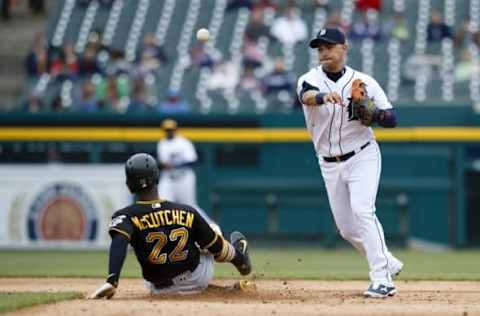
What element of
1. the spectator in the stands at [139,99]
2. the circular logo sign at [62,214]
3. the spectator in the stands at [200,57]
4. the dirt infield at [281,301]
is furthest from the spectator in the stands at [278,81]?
the dirt infield at [281,301]

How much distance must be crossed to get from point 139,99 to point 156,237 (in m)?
10.0

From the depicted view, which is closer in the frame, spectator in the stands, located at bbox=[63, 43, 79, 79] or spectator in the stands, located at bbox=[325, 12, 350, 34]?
spectator in the stands, located at bbox=[325, 12, 350, 34]

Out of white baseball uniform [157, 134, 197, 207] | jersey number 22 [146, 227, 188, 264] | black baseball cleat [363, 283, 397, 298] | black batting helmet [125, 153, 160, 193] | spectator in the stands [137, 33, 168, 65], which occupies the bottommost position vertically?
white baseball uniform [157, 134, 197, 207]

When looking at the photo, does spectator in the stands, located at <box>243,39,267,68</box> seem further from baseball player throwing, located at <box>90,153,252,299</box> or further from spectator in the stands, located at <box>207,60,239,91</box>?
baseball player throwing, located at <box>90,153,252,299</box>

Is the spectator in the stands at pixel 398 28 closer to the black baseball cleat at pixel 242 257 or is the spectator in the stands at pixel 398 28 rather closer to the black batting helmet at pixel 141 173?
the black baseball cleat at pixel 242 257

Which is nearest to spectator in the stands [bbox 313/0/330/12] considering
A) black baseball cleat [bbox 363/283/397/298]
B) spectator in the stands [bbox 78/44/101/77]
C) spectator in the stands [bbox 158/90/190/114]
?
spectator in the stands [bbox 158/90/190/114]

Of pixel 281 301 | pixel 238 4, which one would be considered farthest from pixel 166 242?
pixel 238 4

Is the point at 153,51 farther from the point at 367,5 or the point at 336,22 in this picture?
the point at 367,5

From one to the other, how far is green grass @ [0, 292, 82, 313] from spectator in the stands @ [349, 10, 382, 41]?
10.8 m

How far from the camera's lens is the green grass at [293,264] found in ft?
37.8

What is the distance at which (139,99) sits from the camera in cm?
1812

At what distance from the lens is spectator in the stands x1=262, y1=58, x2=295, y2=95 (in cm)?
1809

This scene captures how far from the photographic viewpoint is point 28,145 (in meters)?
17.5

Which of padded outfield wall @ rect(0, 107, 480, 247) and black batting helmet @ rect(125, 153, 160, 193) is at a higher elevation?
black batting helmet @ rect(125, 153, 160, 193)
